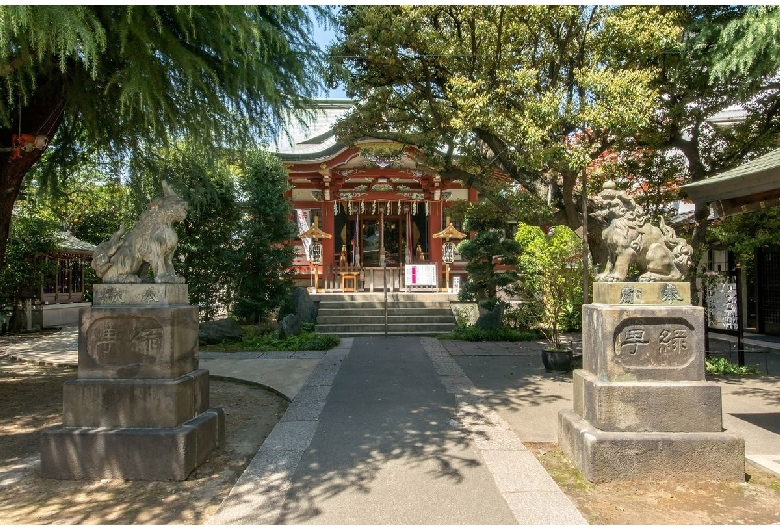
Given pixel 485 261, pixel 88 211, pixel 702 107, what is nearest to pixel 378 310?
pixel 485 261

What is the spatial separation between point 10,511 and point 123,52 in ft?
13.5

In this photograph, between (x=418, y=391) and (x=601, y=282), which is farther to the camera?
(x=418, y=391)

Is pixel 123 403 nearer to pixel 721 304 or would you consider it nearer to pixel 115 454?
pixel 115 454

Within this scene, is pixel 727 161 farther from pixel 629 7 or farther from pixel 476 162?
pixel 476 162

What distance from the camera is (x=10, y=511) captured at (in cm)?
379

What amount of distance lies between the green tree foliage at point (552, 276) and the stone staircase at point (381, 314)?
3.48 metres

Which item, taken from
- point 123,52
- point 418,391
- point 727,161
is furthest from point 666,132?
point 123,52

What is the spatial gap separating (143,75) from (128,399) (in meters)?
3.30

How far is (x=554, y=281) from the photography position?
32.5 ft

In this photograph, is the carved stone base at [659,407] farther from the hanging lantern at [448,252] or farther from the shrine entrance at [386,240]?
the shrine entrance at [386,240]

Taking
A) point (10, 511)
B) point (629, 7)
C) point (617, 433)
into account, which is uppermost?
point (629, 7)

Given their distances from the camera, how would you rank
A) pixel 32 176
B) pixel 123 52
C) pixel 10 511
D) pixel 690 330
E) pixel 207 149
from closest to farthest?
1. pixel 10 511
2. pixel 690 330
3. pixel 123 52
4. pixel 207 149
5. pixel 32 176

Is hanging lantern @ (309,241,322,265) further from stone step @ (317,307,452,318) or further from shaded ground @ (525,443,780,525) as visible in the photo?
shaded ground @ (525,443,780,525)

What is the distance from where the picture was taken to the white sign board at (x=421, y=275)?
15445 mm
